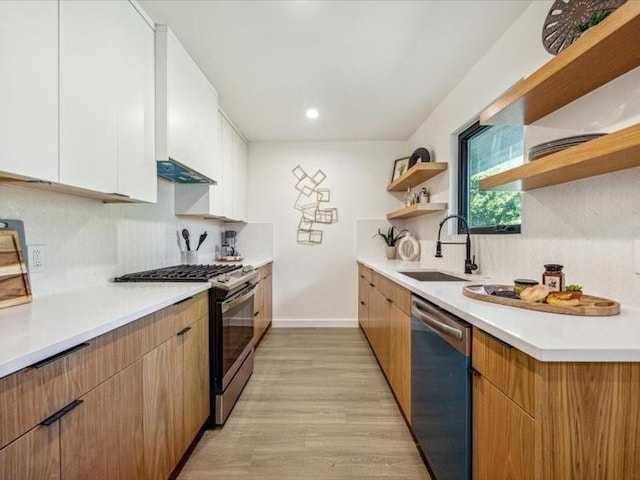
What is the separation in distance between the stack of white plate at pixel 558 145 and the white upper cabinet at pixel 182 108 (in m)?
1.86

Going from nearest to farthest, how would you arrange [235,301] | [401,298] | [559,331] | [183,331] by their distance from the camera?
[559,331]
[183,331]
[401,298]
[235,301]

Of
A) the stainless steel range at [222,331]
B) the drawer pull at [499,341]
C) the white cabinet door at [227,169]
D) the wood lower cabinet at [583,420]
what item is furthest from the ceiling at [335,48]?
the wood lower cabinet at [583,420]

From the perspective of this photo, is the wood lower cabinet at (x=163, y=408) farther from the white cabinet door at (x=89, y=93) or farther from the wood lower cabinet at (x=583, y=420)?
the wood lower cabinet at (x=583, y=420)

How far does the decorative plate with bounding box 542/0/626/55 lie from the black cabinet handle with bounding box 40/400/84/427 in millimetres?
2108

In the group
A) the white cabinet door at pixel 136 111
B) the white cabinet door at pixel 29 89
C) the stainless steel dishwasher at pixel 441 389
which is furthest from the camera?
the white cabinet door at pixel 136 111

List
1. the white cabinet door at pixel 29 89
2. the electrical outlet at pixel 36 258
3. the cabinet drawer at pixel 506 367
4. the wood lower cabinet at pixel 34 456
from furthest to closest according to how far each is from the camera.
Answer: the electrical outlet at pixel 36 258 < the white cabinet door at pixel 29 89 < the cabinet drawer at pixel 506 367 < the wood lower cabinet at pixel 34 456

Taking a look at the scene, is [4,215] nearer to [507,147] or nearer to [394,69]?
[394,69]

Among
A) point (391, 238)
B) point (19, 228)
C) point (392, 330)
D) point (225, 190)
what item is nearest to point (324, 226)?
point (391, 238)

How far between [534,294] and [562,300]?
0.28 ft

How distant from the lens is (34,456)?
78cm

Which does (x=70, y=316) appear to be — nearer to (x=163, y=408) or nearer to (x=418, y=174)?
(x=163, y=408)

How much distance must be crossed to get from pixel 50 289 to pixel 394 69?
252 cm

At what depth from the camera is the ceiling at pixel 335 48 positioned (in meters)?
1.76

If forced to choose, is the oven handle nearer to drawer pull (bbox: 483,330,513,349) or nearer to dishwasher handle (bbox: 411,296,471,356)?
dishwasher handle (bbox: 411,296,471,356)
